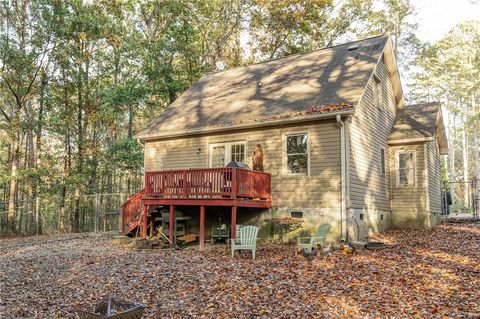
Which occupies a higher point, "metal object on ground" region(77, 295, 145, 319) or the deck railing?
the deck railing

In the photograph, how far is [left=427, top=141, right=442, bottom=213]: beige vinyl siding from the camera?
1717 centimetres

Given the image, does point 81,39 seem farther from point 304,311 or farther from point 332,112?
point 304,311

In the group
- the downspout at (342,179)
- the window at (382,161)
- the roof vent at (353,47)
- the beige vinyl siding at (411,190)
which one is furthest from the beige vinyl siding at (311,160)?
the beige vinyl siding at (411,190)

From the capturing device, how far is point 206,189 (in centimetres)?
1298

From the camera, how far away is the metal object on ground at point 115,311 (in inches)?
169

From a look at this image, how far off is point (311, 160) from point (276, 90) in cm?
399

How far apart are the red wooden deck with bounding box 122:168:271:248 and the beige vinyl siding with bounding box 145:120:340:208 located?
569mm

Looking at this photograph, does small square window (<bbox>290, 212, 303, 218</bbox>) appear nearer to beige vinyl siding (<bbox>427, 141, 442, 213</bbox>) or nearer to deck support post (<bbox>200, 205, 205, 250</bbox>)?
deck support post (<bbox>200, 205, 205, 250</bbox>)

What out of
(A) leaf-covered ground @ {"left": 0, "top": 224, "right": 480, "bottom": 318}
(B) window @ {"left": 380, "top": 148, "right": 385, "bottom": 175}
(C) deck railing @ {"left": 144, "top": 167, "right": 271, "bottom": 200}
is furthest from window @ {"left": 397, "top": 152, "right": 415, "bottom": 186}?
(C) deck railing @ {"left": 144, "top": 167, "right": 271, "bottom": 200}

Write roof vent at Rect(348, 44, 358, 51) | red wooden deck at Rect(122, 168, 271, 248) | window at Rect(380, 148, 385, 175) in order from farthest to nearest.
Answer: roof vent at Rect(348, 44, 358, 51) < window at Rect(380, 148, 385, 175) < red wooden deck at Rect(122, 168, 271, 248)

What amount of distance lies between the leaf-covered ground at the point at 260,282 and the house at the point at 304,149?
6.24ft

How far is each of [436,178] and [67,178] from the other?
2095cm

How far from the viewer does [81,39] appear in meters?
25.6

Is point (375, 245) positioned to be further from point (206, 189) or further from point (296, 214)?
point (206, 189)
